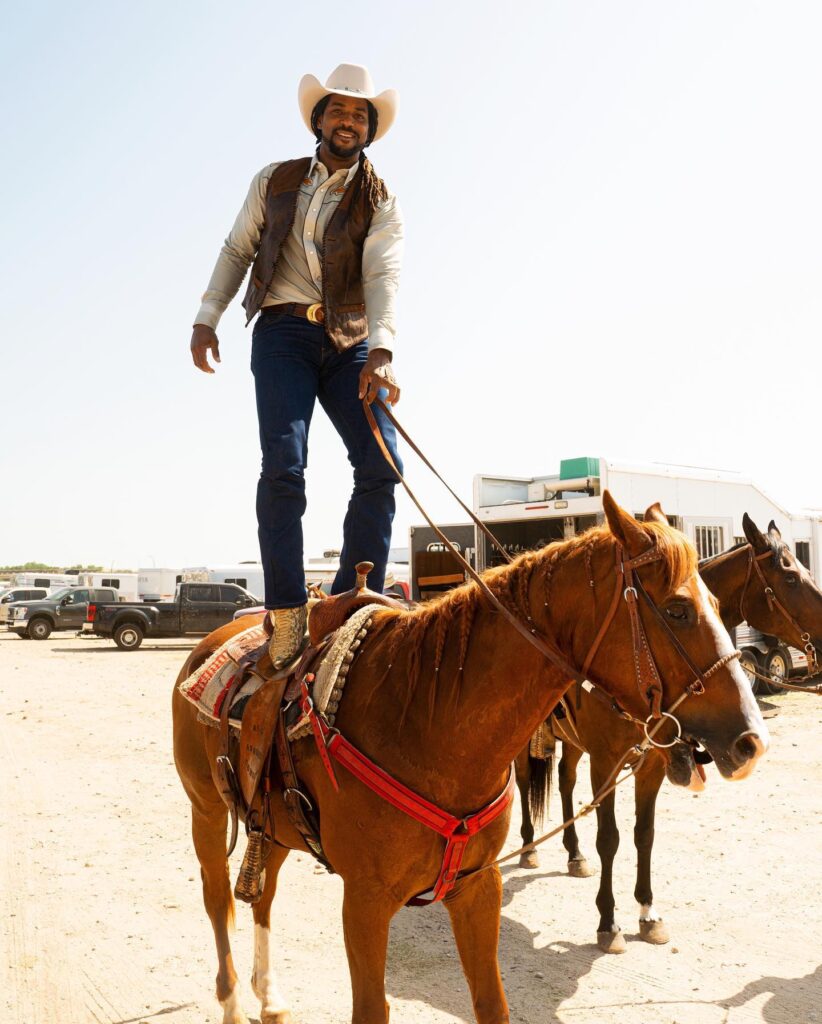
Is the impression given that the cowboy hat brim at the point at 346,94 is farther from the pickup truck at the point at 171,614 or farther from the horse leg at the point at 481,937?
the pickup truck at the point at 171,614

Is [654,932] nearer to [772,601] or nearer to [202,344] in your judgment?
[772,601]

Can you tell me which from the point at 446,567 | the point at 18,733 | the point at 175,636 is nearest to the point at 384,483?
the point at 18,733

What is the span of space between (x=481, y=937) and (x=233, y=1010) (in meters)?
1.74

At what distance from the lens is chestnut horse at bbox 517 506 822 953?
203 inches

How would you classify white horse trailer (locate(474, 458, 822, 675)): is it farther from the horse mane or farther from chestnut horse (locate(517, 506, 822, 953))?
the horse mane

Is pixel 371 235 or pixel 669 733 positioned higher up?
pixel 371 235

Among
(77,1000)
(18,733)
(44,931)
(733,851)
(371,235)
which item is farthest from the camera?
(18,733)

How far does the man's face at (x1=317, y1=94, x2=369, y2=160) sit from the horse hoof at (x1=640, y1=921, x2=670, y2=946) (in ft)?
15.0

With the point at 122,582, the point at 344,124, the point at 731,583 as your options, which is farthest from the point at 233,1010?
the point at 122,582

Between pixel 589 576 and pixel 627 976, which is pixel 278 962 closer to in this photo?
pixel 627 976

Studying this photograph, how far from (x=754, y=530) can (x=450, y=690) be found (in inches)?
200

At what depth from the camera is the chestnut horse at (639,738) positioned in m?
5.17

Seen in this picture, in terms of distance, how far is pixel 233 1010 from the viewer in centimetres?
396

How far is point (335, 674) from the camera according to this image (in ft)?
9.62
